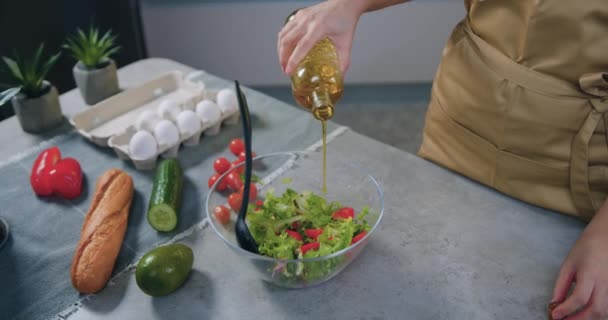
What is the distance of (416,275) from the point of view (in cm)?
91

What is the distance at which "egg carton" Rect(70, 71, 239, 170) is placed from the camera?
→ 4.10 ft

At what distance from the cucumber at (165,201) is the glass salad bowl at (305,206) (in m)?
0.12

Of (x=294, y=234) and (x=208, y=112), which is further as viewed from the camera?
(x=208, y=112)

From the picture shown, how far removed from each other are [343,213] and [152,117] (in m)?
0.64

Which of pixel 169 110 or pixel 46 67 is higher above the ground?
pixel 46 67

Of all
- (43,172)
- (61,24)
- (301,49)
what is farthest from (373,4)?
(61,24)

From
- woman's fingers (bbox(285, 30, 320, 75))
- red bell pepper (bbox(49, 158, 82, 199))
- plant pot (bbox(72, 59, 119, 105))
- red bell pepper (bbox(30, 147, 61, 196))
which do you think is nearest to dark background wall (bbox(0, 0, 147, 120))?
plant pot (bbox(72, 59, 119, 105))

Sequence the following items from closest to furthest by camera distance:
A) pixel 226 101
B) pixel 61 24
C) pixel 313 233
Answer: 1. pixel 313 233
2. pixel 226 101
3. pixel 61 24

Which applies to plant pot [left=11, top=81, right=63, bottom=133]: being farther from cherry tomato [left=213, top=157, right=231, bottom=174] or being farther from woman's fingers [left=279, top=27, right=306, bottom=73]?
woman's fingers [left=279, top=27, right=306, bottom=73]

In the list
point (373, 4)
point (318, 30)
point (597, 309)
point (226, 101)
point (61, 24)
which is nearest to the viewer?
point (597, 309)

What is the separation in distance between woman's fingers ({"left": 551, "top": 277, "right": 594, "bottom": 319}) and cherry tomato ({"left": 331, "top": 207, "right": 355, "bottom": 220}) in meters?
0.36

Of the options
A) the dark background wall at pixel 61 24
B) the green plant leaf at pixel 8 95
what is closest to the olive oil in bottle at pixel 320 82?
the green plant leaf at pixel 8 95

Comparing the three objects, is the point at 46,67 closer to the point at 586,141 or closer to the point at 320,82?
the point at 320,82

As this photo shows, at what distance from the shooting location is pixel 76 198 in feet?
3.72
